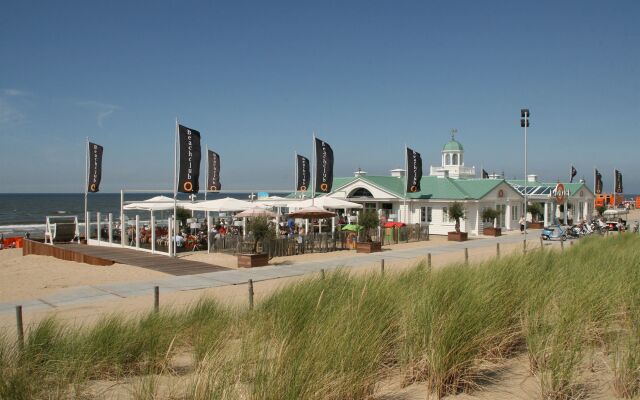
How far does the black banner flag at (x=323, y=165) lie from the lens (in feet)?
84.0

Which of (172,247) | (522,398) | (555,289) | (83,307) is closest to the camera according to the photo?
(522,398)

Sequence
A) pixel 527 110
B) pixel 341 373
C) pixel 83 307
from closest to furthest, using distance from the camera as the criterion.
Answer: pixel 341 373 < pixel 83 307 < pixel 527 110

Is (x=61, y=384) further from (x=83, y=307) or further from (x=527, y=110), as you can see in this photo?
(x=527, y=110)

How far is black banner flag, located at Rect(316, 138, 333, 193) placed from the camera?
25.6 m

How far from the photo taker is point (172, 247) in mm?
21391

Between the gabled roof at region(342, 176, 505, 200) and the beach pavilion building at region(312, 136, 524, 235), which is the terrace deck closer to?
the beach pavilion building at region(312, 136, 524, 235)

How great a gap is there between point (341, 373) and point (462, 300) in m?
2.38

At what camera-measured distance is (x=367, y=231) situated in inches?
950

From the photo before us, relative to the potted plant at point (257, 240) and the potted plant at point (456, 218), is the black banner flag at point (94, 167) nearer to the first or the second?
the potted plant at point (257, 240)

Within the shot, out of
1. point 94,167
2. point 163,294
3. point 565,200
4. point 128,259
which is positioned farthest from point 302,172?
point 565,200

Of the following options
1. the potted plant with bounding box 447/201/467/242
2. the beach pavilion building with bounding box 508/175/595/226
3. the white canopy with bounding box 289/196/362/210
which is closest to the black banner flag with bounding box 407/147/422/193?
the potted plant with bounding box 447/201/467/242

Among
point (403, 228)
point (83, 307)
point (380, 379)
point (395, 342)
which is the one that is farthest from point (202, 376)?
point (403, 228)

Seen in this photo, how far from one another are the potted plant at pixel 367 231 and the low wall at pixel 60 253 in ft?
32.5

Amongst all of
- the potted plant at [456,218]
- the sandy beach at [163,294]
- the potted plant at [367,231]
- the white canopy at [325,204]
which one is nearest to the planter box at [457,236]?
the potted plant at [456,218]
